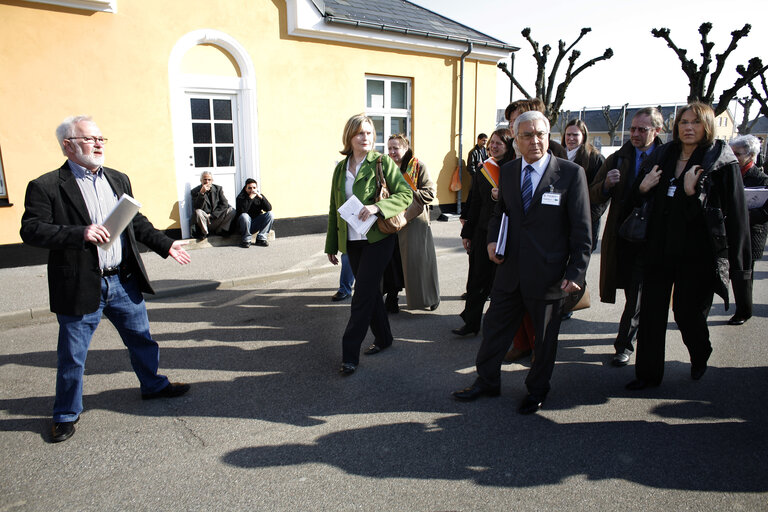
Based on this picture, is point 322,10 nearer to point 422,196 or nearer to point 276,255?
point 276,255

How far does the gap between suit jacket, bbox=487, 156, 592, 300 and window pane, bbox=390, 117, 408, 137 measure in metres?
8.97

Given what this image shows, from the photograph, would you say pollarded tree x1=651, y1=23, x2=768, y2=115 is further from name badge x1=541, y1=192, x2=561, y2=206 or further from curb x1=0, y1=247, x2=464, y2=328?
name badge x1=541, y1=192, x2=561, y2=206

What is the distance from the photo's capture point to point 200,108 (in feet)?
31.2

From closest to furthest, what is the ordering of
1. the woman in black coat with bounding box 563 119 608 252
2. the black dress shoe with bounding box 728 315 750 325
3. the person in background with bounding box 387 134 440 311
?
the woman in black coat with bounding box 563 119 608 252 → the black dress shoe with bounding box 728 315 750 325 → the person in background with bounding box 387 134 440 311

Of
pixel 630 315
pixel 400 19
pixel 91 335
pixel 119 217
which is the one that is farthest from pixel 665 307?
pixel 400 19

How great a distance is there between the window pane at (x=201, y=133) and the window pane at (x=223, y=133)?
0.48ft

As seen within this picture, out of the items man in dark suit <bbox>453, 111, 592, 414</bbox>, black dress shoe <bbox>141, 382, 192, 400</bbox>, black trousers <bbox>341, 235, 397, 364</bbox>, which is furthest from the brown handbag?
black dress shoe <bbox>141, 382, 192, 400</bbox>

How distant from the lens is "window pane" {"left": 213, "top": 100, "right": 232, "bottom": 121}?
966 cm

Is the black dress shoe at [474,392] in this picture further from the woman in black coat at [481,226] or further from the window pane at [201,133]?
the window pane at [201,133]

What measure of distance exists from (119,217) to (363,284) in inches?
69.2

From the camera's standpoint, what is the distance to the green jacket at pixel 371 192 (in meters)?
4.07

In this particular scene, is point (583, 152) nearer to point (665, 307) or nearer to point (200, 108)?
point (665, 307)

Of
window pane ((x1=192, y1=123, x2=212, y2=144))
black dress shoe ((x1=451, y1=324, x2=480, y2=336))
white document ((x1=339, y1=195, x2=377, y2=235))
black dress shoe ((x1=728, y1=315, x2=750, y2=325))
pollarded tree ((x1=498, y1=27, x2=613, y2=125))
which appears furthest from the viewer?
pollarded tree ((x1=498, y1=27, x2=613, y2=125))

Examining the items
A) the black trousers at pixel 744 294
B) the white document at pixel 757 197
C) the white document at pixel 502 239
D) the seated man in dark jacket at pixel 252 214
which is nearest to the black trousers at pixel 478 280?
the white document at pixel 502 239
